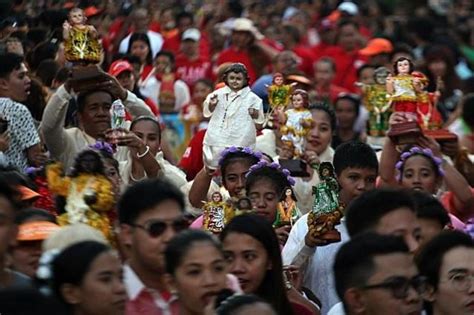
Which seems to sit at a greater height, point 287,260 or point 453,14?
point 453,14

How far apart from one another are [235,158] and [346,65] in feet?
32.0

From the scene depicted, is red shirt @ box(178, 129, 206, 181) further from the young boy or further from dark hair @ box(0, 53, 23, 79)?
the young boy

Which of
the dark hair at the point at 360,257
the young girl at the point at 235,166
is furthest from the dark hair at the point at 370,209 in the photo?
the young girl at the point at 235,166

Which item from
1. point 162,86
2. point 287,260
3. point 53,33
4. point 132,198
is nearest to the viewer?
point 132,198

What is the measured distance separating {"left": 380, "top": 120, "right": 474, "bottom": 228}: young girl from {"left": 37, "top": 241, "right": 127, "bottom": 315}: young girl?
3.83 metres

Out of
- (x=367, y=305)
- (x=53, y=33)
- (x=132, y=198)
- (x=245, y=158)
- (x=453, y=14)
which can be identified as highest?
(x=453, y=14)

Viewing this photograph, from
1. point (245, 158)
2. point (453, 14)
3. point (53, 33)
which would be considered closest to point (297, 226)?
point (245, 158)

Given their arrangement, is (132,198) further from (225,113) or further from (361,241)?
(225,113)

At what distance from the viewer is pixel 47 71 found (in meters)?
12.6

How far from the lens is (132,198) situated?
726 cm

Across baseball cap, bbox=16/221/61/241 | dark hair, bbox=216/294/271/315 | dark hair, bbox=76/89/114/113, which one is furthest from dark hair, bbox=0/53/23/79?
dark hair, bbox=216/294/271/315

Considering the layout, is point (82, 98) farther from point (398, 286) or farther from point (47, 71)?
point (398, 286)

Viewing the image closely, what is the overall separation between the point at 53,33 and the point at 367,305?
6.61 m

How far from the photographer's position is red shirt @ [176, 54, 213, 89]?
1862 centimetres
